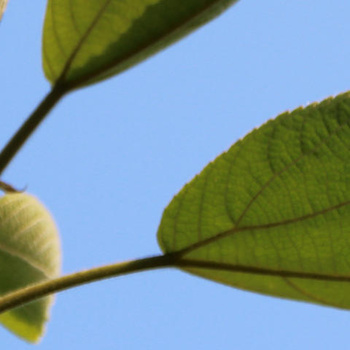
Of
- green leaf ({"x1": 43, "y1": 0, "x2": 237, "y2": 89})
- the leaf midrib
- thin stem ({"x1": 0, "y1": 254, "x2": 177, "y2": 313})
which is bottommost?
thin stem ({"x1": 0, "y1": 254, "x2": 177, "y2": 313})

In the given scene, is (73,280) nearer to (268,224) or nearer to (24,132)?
Answer: (24,132)

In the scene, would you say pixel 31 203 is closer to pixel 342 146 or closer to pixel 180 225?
pixel 180 225

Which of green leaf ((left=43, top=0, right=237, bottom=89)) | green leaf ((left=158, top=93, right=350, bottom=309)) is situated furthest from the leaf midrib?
green leaf ((left=43, top=0, right=237, bottom=89))

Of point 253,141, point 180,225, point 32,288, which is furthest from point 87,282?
point 253,141

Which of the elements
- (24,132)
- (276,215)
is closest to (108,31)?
(24,132)

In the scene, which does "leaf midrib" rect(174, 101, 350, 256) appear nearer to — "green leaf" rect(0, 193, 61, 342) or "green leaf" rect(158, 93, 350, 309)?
"green leaf" rect(158, 93, 350, 309)

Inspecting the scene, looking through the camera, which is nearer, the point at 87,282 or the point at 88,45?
the point at 87,282

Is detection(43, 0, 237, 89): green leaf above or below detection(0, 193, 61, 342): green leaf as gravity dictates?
above
